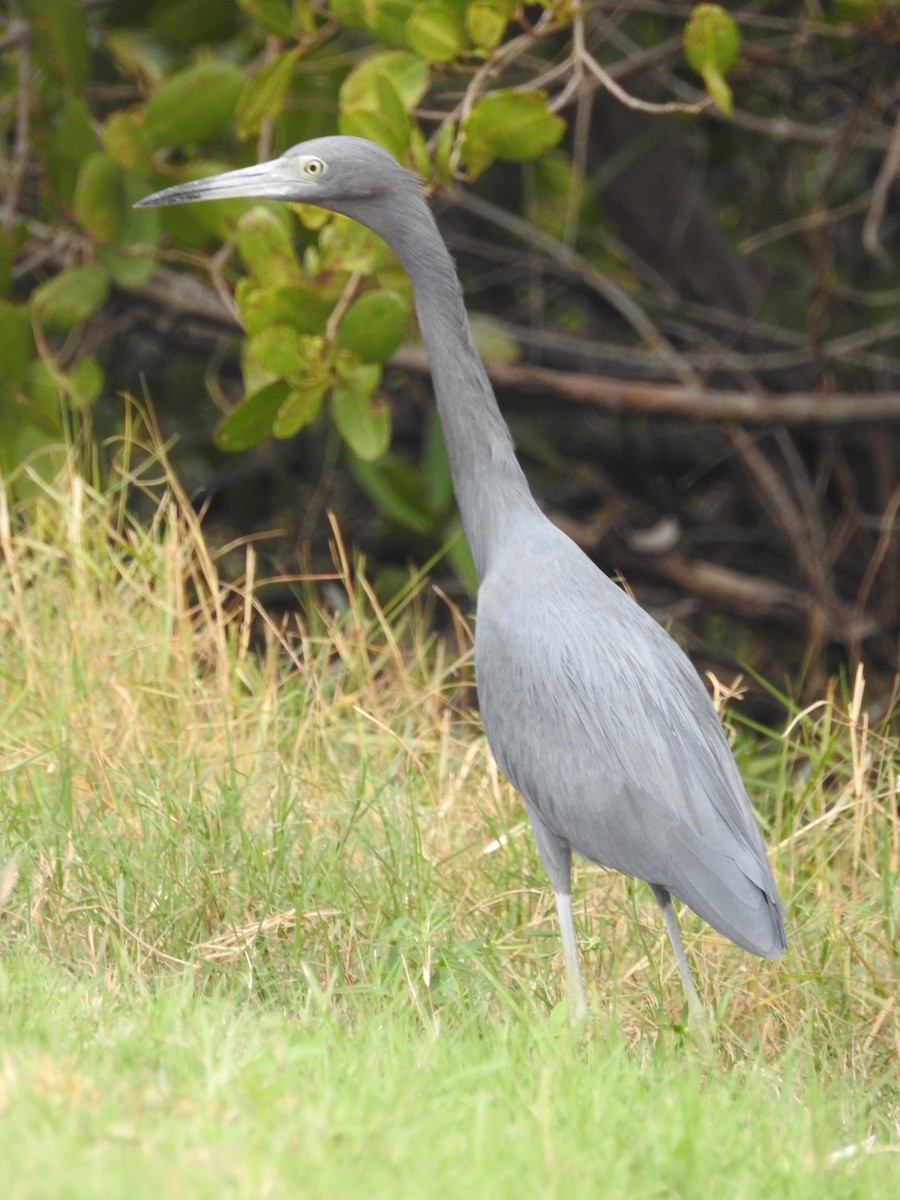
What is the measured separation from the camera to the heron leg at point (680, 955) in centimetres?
334

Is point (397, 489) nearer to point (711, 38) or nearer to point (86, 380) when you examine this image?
point (86, 380)

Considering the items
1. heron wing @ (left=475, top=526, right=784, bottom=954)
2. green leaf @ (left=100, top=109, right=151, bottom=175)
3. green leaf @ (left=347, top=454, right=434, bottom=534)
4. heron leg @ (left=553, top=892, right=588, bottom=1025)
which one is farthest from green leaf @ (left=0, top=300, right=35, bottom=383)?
heron leg @ (left=553, top=892, right=588, bottom=1025)

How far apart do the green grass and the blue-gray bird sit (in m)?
0.30

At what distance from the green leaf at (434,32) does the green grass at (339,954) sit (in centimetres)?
143

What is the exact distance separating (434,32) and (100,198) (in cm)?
119

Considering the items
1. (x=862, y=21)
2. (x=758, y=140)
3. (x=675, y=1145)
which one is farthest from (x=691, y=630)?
(x=675, y=1145)

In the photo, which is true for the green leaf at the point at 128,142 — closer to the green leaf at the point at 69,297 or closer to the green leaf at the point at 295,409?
the green leaf at the point at 69,297

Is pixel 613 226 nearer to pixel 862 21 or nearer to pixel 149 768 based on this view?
pixel 862 21

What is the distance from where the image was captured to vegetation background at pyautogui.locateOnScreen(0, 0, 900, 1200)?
2.67 m

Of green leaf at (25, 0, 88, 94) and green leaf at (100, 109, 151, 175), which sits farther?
green leaf at (25, 0, 88, 94)

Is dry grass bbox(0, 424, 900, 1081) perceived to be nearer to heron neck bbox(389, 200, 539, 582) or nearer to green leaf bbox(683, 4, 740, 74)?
heron neck bbox(389, 200, 539, 582)

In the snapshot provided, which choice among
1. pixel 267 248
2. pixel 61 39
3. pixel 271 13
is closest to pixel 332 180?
pixel 267 248

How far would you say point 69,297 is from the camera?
5098 millimetres

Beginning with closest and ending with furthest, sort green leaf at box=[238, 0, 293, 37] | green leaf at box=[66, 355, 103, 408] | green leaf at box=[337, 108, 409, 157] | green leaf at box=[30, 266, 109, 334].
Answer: green leaf at box=[337, 108, 409, 157] < green leaf at box=[238, 0, 293, 37] < green leaf at box=[30, 266, 109, 334] < green leaf at box=[66, 355, 103, 408]
